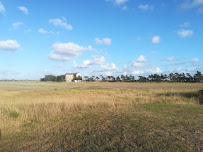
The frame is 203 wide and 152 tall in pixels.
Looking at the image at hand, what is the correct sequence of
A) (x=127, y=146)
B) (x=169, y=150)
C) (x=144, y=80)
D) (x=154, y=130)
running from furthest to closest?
(x=144, y=80) < (x=154, y=130) < (x=127, y=146) < (x=169, y=150)

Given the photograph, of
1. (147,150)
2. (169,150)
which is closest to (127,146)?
(147,150)

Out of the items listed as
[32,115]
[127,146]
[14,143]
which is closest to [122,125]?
[127,146]

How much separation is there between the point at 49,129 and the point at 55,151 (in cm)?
205

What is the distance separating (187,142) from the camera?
4.14 metres

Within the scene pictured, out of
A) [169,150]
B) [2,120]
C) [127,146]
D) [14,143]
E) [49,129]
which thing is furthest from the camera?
[2,120]

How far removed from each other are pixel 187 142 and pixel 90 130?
3384 mm

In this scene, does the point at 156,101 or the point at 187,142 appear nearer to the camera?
the point at 187,142

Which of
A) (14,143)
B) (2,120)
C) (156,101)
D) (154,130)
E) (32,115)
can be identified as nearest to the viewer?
(14,143)

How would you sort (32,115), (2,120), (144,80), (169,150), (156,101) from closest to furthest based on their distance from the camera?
(169,150) < (2,120) < (32,115) < (156,101) < (144,80)

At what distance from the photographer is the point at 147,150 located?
371cm

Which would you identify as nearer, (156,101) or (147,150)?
(147,150)

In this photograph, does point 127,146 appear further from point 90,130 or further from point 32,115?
point 32,115

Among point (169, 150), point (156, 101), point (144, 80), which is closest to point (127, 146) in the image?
point (169, 150)

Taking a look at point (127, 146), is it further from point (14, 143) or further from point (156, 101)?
point (156, 101)
